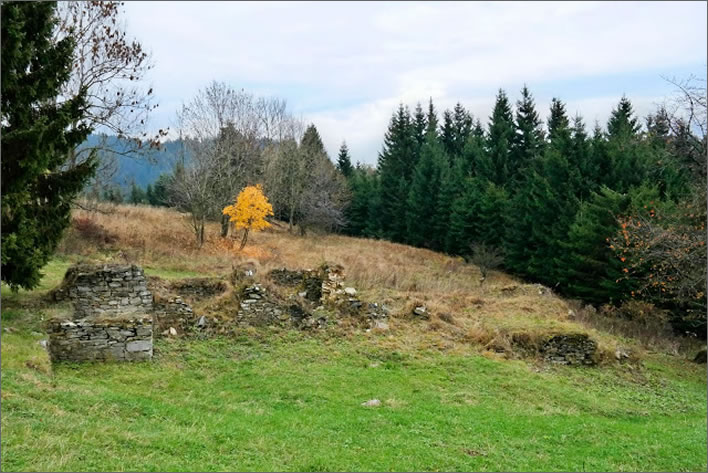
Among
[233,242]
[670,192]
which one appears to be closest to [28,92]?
[233,242]

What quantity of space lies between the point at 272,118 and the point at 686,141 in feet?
113

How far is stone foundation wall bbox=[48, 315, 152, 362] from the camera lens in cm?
1061

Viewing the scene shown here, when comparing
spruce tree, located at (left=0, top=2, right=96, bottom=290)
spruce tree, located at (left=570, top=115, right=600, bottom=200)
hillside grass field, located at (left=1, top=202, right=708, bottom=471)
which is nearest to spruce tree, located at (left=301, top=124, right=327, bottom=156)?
spruce tree, located at (left=570, top=115, right=600, bottom=200)

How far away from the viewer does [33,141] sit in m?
10.4

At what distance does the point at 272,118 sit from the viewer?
139 feet

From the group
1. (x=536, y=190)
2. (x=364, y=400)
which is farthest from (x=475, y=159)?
(x=364, y=400)

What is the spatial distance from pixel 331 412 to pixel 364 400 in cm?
100

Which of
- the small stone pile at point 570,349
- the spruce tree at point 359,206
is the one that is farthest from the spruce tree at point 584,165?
the spruce tree at point 359,206

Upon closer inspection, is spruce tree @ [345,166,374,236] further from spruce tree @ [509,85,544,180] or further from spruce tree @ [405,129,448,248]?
spruce tree @ [509,85,544,180]

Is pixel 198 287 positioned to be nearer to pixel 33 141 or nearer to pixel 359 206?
pixel 33 141

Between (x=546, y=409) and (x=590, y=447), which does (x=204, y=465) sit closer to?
(x=590, y=447)

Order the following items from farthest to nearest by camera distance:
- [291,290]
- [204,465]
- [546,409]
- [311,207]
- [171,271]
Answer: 1. [311,207]
2. [171,271]
3. [291,290]
4. [546,409]
5. [204,465]

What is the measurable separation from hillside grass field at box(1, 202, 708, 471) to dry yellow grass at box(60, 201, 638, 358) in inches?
4.8

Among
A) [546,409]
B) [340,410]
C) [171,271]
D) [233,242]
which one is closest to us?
[340,410]
